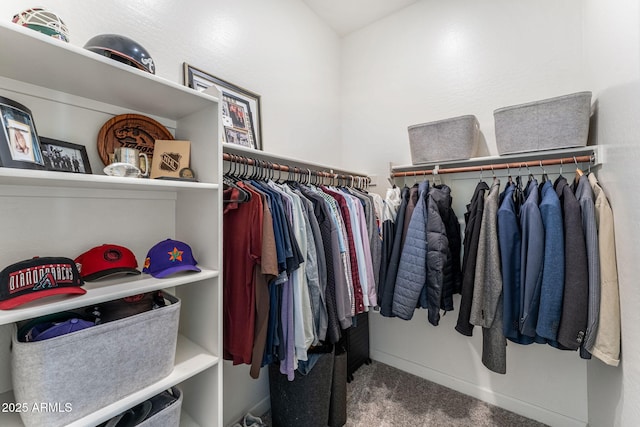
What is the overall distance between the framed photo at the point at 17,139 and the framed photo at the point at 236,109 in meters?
0.77

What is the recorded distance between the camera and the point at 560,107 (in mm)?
1461

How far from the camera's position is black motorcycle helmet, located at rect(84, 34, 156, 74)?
882mm

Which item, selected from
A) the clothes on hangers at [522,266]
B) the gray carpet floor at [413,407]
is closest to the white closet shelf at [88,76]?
Answer: the clothes on hangers at [522,266]

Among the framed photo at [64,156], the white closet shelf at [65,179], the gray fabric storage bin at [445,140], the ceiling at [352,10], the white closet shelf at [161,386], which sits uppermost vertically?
the ceiling at [352,10]

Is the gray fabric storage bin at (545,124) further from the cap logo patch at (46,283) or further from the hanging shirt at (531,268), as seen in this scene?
the cap logo patch at (46,283)

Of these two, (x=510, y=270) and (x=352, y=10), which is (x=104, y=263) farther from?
(x=352, y=10)

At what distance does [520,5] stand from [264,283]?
7.83 ft

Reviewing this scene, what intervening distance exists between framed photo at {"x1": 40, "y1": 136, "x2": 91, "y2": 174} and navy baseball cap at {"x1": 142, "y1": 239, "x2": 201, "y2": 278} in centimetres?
41

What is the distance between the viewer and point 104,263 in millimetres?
971

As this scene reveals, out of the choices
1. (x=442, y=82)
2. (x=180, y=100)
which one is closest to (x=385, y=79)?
(x=442, y=82)

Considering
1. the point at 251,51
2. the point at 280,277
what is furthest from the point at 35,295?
the point at 251,51

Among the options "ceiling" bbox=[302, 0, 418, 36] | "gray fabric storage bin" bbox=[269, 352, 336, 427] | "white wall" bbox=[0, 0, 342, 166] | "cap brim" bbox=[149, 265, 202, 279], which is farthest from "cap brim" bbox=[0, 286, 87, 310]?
"ceiling" bbox=[302, 0, 418, 36]

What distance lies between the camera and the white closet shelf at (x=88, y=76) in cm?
74

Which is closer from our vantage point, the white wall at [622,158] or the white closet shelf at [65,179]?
the white closet shelf at [65,179]
